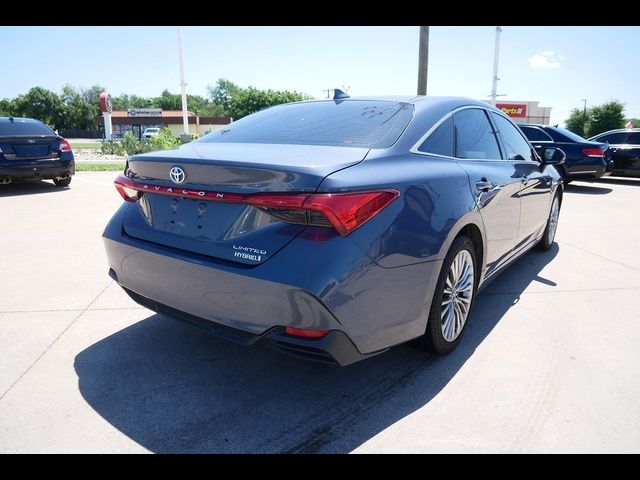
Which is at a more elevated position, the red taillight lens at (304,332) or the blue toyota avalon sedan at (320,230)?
the blue toyota avalon sedan at (320,230)

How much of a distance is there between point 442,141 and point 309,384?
165 cm

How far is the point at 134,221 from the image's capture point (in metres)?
2.64

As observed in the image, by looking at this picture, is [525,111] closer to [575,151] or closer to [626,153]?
[626,153]

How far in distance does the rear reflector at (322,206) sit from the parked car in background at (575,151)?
32.6 ft

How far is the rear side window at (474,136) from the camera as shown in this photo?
3135mm

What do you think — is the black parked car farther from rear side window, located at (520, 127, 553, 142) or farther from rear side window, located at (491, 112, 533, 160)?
rear side window, located at (491, 112, 533, 160)

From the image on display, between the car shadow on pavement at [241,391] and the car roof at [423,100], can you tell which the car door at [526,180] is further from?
the car shadow on pavement at [241,391]

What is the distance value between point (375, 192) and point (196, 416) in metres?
1.39

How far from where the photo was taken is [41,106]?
79062 millimetres

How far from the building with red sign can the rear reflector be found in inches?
2410

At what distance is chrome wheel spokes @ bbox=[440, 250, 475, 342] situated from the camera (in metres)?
2.80

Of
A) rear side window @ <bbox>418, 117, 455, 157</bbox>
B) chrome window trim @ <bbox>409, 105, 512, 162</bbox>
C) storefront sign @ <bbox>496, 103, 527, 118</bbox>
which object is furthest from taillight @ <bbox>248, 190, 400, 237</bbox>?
storefront sign @ <bbox>496, 103, 527, 118</bbox>

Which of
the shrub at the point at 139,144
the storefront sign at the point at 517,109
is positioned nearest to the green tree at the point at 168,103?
the storefront sign at the point at 517,109
